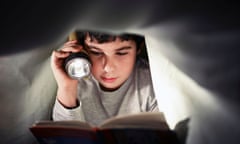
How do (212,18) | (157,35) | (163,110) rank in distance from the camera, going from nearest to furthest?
(212,18)
(157,35)
(163,110)

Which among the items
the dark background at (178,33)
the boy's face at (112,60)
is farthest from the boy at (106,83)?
the dark background at (178,33)

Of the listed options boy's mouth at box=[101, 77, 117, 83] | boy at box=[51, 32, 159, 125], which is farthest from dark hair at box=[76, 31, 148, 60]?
boy's mouth at box=[101, 77, 117, 83]

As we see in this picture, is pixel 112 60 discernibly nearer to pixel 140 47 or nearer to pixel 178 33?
pixel 140 47

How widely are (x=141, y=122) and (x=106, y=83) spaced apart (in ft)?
0.49

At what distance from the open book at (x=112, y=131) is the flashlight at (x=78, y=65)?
99mm

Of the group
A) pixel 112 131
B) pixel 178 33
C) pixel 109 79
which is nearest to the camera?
pixel 178 33

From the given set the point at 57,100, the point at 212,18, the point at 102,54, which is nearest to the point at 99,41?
the point at 102,54

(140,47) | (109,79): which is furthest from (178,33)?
(109,79)

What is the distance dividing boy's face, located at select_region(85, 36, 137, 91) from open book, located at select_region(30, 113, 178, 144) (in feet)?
0.37

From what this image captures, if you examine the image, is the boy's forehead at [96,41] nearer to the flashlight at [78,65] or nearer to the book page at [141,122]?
the flashlight at [78,65]

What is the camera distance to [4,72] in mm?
627

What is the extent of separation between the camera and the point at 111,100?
848mm

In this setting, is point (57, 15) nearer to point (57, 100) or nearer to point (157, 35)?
point (157, 35)

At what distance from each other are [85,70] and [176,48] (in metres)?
0.26
